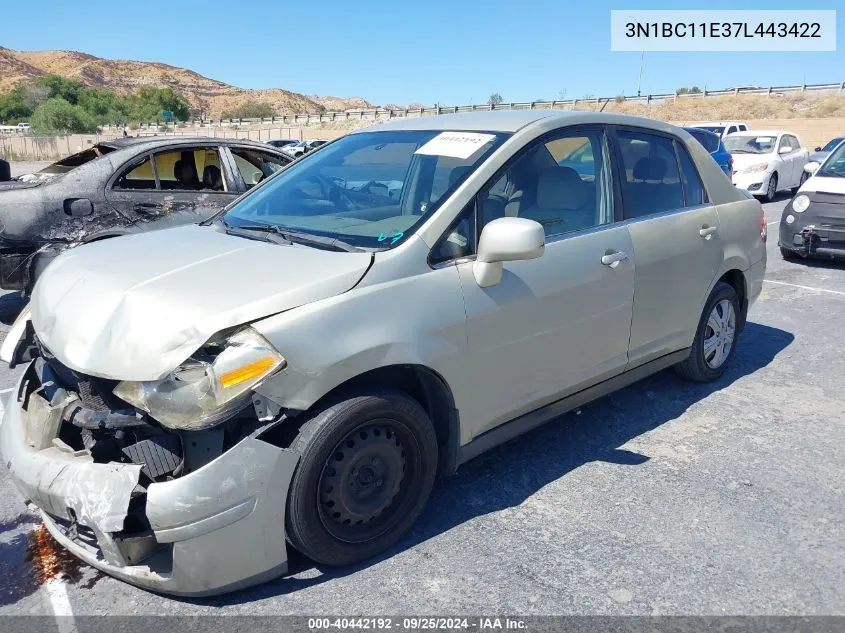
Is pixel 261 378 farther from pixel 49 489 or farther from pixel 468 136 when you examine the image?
pixel 468 136

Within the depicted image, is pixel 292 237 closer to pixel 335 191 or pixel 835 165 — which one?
pixel 335 191

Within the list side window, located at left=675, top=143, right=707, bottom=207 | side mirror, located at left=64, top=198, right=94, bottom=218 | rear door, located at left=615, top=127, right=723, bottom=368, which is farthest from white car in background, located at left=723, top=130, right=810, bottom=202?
side mirror, located at left=64, top=198, right=94, bottom=218

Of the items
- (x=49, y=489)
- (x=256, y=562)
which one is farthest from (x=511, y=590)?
(x=49, y=489)

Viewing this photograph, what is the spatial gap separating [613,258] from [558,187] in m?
0.47

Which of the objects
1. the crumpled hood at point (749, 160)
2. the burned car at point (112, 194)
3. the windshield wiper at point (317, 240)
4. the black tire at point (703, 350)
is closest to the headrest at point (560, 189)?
the windshield wiper at point (317, 240)

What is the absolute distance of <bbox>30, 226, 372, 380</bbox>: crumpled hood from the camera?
2398mm

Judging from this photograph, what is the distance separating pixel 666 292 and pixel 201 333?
108 inches

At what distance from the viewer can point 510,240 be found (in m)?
2.82

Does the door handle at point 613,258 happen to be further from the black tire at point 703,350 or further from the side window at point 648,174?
the black tire at point 703,350

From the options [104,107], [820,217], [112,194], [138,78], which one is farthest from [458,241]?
[138,78]

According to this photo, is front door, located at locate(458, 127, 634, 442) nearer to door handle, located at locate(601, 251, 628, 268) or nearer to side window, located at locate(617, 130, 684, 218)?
door handle, located at locate(601, 251, 628, 268)

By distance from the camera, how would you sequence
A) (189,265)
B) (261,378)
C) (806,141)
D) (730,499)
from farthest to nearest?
(806,141) < (730,499) < (189,265) < (261,378)

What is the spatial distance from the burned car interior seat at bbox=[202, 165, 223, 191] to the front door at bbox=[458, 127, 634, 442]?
4.33 m

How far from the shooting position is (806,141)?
36062 mm
